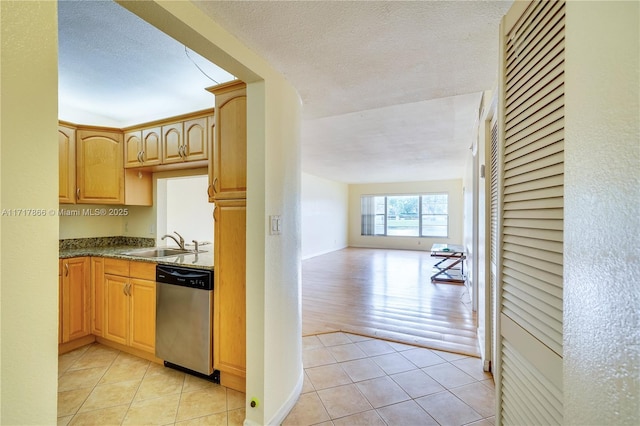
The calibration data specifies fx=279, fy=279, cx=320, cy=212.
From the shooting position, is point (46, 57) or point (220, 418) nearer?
point (46, 57)

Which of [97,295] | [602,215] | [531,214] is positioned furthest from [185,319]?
[602,215]

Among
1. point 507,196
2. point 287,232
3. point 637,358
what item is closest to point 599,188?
point 637,358

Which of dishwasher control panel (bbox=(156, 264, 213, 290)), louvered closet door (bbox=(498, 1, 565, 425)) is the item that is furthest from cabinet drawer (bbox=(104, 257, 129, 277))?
louvered closet door (bbox=(498, 1, 565, 425))

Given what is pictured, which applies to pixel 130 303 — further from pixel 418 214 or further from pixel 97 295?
pixel 418 214

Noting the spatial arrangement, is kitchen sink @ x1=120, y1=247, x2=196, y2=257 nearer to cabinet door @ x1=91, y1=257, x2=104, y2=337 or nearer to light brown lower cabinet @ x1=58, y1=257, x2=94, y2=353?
cabinet door @ x1=91, y1=257, x2=104, y2=337

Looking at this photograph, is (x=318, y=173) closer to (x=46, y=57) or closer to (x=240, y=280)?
(x=240, y=280)

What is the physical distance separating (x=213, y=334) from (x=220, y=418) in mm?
524

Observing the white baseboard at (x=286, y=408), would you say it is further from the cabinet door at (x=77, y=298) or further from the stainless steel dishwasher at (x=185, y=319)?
the cabinet door at (x=77, y=298)

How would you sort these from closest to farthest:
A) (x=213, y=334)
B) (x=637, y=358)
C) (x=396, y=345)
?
(x=637, y=358) < (x=213, y=334) < (x=396, y=345)

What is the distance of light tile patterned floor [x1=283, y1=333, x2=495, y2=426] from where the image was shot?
69.5 inches

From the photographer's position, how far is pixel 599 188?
54cm

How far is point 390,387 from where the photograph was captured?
2.07m

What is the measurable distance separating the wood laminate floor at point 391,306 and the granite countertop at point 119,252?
55.9 inches

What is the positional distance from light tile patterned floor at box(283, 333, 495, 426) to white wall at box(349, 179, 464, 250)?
24.9ft
